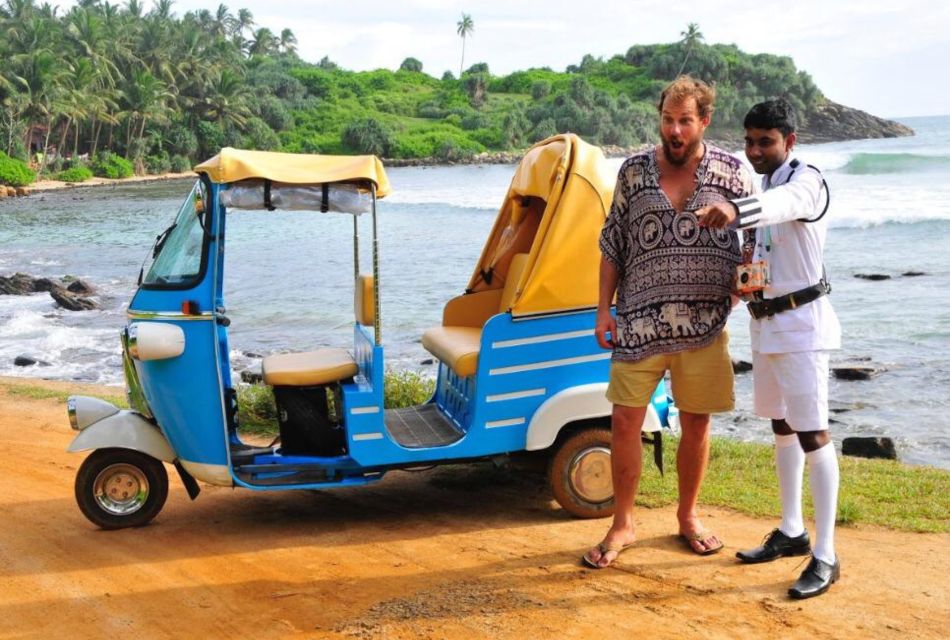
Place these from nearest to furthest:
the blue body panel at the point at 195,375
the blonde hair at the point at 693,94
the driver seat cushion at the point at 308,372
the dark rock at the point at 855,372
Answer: the blonde hair at the point at 693,94
the blue body panel at the point at 195,375
the driver seat cushion at the point at 308,372
the dark rock at the point at 855,372

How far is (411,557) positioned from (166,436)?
1.64m

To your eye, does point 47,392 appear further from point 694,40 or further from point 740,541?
point 694,40

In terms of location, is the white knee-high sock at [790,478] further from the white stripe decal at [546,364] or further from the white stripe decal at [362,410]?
the white stripe decal at [362,410]

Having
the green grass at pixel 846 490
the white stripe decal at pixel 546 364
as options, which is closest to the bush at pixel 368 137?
the green grass at pixel 846 490

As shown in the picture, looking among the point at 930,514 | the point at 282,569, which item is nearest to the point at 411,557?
the point at 282,569

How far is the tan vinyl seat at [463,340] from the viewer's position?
612cm

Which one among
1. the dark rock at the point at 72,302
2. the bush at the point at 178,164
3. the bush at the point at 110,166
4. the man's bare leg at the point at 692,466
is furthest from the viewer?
the bush at the point at 178,164

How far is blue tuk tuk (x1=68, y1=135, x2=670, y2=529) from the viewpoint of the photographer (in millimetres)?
5949

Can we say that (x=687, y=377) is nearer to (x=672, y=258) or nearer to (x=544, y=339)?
(x=672, y=258)

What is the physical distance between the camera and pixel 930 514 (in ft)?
20.2

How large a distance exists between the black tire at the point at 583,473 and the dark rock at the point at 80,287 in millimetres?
19290

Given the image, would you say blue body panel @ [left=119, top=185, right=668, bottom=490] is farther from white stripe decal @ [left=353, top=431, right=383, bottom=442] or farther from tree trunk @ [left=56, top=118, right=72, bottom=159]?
tree trunk @ [left=56, top=118, right=72, bottom=159]

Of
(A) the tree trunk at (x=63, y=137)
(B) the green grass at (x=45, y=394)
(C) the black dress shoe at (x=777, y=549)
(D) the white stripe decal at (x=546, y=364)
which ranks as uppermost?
(A) the tree trunk at (x=63, y=137)

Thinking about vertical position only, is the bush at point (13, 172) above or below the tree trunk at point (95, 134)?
below
